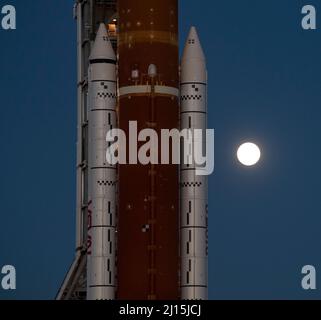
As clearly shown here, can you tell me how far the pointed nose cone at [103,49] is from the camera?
246 feet

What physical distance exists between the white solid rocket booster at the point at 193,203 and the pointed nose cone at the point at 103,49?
11.9 feet

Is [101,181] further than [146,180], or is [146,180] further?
[101,181]

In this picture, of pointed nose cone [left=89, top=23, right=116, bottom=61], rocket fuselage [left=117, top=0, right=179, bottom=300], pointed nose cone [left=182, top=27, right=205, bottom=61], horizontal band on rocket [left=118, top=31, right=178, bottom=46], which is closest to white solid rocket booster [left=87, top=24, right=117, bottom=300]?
pointed nose cone [left=89, top=23, right=116, bottom=61]

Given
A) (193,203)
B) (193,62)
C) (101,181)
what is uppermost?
(193,62)

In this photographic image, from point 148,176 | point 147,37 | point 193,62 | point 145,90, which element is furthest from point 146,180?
point 147,37

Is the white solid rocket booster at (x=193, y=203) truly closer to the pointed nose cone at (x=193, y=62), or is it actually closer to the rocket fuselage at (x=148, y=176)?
the pointed nose cone at (x=193, y=62)

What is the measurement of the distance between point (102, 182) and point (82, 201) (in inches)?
418

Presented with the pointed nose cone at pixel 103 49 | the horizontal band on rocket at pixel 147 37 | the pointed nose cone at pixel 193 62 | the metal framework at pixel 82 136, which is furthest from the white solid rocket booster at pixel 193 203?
the metal framework at pixel 82 136

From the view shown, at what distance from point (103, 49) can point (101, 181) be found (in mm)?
6638

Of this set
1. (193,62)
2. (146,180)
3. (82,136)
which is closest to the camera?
(146,180)

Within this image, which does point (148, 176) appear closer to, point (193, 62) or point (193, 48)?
point (193, 62)

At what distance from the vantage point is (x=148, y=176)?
72562 millimetres

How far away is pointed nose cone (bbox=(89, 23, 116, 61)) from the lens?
75.1m
